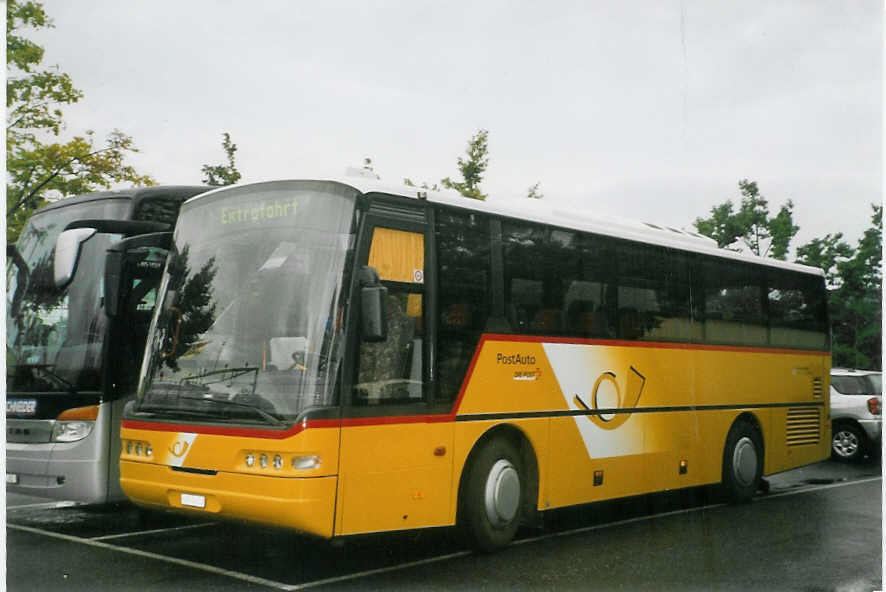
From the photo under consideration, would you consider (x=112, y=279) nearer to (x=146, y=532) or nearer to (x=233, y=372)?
(x=233, y=372)

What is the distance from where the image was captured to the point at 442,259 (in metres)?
7.94

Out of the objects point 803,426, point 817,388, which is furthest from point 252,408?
point 817,388

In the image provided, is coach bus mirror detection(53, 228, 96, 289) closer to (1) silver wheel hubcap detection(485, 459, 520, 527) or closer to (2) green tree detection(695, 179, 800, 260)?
(1) silver wheel hubcap detection(485, 459, 520, 527)

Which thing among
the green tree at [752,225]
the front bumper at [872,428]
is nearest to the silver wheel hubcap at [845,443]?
the front bumper at [872,428]

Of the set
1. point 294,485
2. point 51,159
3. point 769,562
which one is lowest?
point 769,562

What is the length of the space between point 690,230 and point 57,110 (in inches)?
383

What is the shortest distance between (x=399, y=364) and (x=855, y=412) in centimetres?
1245

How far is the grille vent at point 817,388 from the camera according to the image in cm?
1348

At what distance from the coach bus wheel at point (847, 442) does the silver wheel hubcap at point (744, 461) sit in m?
5.88

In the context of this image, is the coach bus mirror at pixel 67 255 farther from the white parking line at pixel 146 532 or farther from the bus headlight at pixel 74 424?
the white parking line at pixel 146 532

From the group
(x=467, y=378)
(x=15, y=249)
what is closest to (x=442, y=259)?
(x=467, y=378)

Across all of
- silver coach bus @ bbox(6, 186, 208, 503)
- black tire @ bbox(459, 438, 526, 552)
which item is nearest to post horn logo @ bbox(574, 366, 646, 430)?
black tire @ bbox(459, 438, 526, 552)

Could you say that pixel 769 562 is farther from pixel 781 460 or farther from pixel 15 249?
pixel 15 249

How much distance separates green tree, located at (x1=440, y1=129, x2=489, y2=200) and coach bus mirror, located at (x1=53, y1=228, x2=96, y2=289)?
1285 cm
